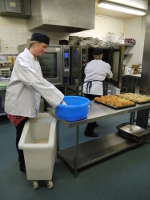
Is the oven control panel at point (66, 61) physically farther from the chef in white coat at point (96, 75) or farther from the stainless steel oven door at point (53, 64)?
the chef in white coat at point (96, 75)

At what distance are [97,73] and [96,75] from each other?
4cm

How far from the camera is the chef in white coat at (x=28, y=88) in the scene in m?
1.52

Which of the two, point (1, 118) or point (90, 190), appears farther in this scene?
point (1, 118)

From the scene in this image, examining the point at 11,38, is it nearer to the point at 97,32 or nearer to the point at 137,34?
the point at 97,32

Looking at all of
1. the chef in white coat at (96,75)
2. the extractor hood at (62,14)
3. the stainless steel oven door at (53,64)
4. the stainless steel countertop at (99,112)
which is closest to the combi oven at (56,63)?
the stainless steel oven door at (53,64)

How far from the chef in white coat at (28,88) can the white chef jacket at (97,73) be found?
Answer: 3.99 ft

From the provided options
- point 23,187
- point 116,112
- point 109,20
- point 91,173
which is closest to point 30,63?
point 116,112

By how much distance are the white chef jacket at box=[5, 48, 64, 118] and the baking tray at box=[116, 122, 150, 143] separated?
1.51 metres

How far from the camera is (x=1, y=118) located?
363 cm

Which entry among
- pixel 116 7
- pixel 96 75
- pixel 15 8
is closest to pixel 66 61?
pixel 96 75

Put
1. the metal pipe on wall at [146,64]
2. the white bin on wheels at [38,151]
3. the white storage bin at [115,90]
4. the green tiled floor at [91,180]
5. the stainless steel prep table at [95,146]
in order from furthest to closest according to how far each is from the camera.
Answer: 1. the white storage bin at [115,90]
2. the metal pipe on wall at [146,64]
3. the stainless steel prep table at [95,146]
4. the green tiled floor at [91,180]
5. the white bin on wheels at [38,151]

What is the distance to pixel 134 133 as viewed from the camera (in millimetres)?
2605

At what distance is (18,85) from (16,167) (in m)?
1.09

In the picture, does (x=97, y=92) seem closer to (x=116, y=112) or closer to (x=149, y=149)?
(x=116, y=112)
